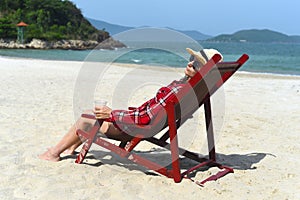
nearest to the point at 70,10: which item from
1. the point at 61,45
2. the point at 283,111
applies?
the point at 61,45

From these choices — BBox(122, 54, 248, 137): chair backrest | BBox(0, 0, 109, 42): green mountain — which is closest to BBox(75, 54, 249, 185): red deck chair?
BBox(122, 54, 248, 137): chair backrest

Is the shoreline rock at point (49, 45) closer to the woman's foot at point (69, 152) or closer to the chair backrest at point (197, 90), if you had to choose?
the woman's foot at point (69, 152)

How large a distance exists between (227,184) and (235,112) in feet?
13.1

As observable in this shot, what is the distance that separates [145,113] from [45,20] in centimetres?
10392

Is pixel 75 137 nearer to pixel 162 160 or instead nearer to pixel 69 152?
pixel 69 152

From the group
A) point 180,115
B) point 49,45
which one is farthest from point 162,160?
point 49,45

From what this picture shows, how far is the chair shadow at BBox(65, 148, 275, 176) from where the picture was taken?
434 centimetres

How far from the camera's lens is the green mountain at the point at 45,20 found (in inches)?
3255

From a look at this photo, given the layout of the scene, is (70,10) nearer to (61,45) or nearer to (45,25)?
(45,25)

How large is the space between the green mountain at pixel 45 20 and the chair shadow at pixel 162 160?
254 ft

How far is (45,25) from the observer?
10000cm

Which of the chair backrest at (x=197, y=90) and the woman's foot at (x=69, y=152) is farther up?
the chair backrest at (x=197, y=90)

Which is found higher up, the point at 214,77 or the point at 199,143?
the point at 214,77

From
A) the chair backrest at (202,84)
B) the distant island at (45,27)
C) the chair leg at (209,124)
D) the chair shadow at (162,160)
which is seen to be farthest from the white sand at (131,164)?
the distant island at (45,27)
